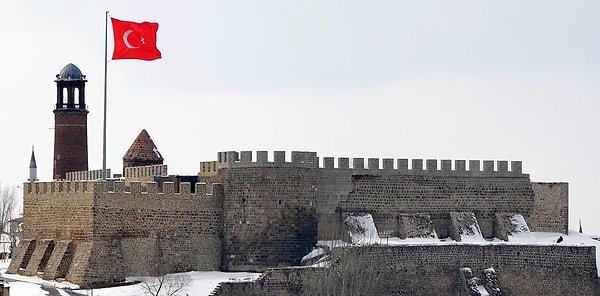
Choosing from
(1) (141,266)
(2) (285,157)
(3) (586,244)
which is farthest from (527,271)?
(1) (141,266)

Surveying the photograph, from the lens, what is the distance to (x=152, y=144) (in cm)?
7581

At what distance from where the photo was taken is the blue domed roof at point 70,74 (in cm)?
7662

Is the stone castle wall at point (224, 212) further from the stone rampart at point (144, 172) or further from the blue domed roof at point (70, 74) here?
the blue domed roof at point (70, 74)

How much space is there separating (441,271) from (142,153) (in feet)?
47.9

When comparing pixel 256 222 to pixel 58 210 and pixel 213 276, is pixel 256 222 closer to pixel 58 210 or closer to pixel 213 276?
pixel 213 276

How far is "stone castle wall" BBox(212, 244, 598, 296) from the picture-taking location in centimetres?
6256

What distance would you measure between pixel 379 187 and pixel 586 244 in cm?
834

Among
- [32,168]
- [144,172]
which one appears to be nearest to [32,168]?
[32,168]

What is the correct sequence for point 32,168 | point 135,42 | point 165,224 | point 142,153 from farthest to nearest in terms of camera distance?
point 32,168 → point 142,153 → point 135,42 → point 165,224

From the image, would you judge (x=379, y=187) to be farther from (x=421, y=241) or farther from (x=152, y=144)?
(x=152, y=144)

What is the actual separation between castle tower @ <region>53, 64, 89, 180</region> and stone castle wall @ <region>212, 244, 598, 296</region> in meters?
16.4

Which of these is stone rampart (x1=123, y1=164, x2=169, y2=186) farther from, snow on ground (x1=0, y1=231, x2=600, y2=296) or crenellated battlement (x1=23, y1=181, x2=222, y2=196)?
snow on ground (x1=0, y1=231, x2=600, y2=296)

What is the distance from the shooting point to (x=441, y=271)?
67125 millimetres

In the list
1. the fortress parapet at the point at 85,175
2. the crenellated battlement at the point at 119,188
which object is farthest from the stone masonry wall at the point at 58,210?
the fortress parapet at the point at 85,175
